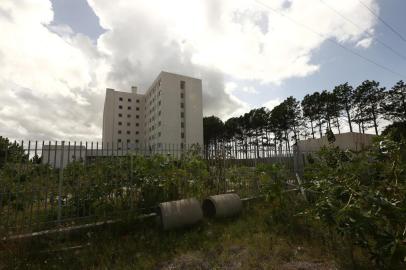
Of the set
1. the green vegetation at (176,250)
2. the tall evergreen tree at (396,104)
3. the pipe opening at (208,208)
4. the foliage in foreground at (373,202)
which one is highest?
the tall evergreen tree at (396,104)

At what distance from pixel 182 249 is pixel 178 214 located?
0.80 metres

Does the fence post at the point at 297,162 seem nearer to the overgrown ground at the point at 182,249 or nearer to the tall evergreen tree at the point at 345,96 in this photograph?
the overgrown ground at the point at 182,249

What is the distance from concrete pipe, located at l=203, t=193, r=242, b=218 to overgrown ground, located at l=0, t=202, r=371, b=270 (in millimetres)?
523

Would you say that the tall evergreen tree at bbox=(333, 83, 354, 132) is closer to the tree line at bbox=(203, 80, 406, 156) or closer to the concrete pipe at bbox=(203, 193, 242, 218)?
the tree line at bbox=(203, 80, 406, 156)

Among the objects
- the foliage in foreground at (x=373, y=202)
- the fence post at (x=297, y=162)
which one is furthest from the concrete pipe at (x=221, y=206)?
the fence post at (x=297, y=162)

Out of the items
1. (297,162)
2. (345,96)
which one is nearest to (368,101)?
(345,96)

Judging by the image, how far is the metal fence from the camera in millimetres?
4453

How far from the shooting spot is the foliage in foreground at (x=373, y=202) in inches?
97.3

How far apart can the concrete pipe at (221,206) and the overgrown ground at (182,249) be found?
1.72ft

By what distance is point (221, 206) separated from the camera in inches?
225

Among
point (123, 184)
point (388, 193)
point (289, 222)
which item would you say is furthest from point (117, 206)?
point (388, 193)

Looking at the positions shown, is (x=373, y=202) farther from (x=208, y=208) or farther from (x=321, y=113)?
(x=321, y=113)

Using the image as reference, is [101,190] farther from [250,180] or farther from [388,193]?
[388,193]

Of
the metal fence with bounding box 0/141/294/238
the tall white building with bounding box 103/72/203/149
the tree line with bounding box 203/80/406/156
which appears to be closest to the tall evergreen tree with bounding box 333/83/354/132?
the tree line with bounding box 203/80/406/156
